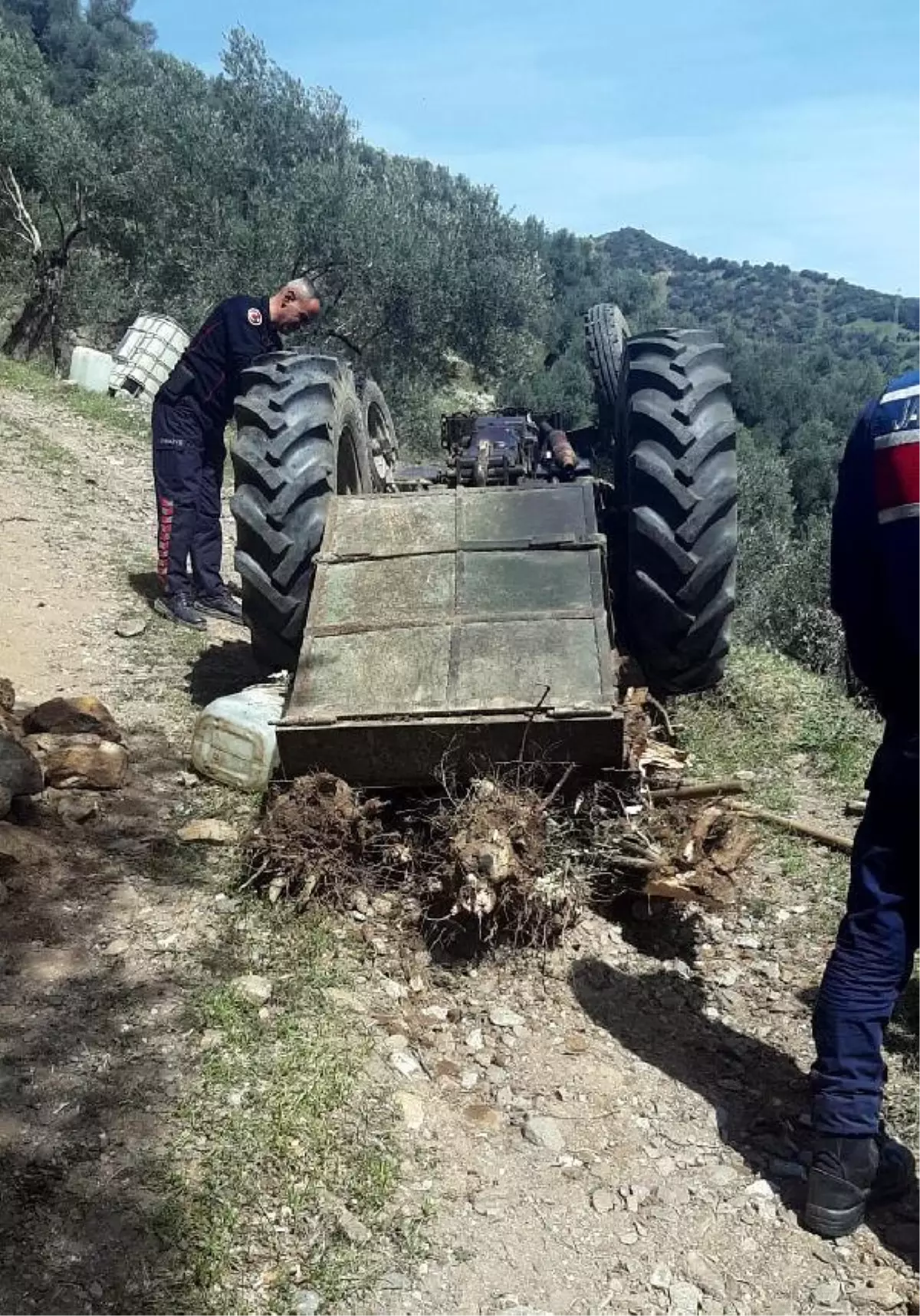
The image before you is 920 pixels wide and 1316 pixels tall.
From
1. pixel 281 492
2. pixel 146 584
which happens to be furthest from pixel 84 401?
pixel 281 492

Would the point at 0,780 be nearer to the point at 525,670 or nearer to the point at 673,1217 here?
the point at 525,670

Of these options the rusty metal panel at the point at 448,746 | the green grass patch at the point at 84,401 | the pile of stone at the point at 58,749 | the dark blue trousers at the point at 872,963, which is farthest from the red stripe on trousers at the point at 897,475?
the green grass patch at the point at 84,401

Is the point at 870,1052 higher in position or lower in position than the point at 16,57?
lower

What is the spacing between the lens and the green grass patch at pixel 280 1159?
7.64 ft

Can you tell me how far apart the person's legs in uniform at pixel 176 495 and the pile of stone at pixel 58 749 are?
6.07 ft

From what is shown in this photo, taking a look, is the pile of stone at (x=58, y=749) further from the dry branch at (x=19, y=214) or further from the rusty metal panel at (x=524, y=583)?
the dry branch at (x=19, y=214)

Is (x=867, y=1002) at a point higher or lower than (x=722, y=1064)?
higher

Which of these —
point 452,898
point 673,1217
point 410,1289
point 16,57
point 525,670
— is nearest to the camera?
point 410,1289

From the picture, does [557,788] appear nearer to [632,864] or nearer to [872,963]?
[632,864]

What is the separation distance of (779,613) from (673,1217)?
1885 cm

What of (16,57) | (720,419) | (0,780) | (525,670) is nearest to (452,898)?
(525,670)

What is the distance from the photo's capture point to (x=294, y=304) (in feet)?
20.3

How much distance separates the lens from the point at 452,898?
350 centimetres

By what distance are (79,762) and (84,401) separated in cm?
989
